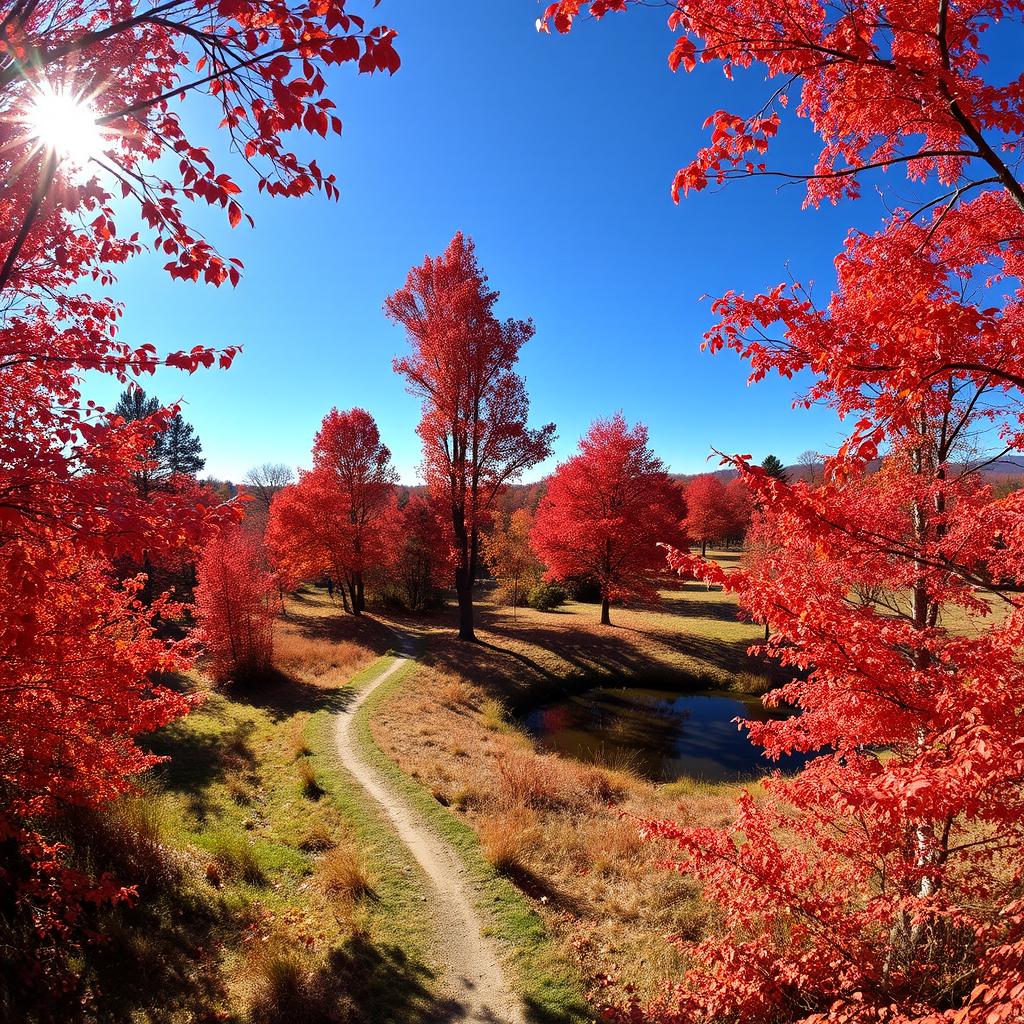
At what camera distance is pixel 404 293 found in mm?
19500

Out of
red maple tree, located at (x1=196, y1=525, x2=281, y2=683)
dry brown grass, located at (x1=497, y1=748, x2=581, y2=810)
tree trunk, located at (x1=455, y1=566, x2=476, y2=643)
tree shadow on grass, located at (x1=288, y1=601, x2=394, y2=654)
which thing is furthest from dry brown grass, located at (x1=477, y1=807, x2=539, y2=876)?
tree shadow on grass, located at (x1=288, y1=601, x2=394, y2=654)

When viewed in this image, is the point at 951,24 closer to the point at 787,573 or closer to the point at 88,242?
the point at 787,573

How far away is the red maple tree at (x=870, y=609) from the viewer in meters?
3.01

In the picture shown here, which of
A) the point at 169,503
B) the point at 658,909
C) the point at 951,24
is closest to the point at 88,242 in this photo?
the point at 169,503

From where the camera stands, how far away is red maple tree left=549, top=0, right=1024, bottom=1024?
301 cm

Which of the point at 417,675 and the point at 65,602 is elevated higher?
the point at 65,602

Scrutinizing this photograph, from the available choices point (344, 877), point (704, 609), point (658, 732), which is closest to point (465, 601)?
point (658, 732)

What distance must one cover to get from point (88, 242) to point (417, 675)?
16.6 meters

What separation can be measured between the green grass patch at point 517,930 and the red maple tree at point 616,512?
55.3 ft

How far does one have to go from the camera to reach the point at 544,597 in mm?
38031

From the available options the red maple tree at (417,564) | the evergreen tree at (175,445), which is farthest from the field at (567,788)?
the evergreen tree at (175,445)

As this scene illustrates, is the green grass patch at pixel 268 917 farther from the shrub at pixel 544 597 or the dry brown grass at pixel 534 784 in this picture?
the shrub at pixel 544 597

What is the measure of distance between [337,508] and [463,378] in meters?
14.3

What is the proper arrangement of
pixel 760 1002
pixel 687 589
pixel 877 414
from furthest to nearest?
1. pixel 687 589
2. pixel 760 1002
3. pixel 877 414
